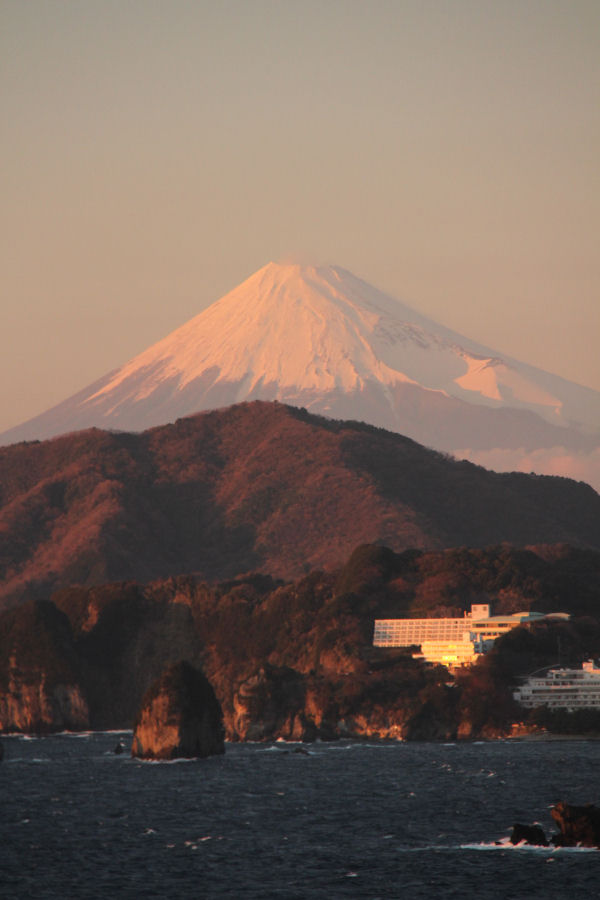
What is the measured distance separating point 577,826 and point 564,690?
9478 cm

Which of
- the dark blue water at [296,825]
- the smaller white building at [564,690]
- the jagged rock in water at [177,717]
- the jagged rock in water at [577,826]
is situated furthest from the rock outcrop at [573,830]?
the smaller white building at [564,690]

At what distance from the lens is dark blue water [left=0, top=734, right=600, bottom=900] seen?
80625 millimetres

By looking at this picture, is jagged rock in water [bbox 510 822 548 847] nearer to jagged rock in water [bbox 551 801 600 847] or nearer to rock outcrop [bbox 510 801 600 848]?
rock outcrop [bbox 510 801 600 848]

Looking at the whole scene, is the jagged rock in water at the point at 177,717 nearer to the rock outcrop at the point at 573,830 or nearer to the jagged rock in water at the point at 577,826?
the rock outcrop at the point at 573,830

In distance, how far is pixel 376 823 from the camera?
101000 mm

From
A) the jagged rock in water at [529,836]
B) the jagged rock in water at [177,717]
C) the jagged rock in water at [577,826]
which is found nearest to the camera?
the jagged rock in water at [577,826]

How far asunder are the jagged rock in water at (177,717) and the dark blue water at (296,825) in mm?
3708

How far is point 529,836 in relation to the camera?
8931cm

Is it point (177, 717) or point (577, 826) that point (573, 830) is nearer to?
point (577, 826)

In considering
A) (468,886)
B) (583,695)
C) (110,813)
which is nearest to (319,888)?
(468,886)

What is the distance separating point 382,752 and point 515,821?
60.2m

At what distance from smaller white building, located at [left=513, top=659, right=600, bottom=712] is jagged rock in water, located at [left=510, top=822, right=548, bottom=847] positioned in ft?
291

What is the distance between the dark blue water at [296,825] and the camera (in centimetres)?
8062

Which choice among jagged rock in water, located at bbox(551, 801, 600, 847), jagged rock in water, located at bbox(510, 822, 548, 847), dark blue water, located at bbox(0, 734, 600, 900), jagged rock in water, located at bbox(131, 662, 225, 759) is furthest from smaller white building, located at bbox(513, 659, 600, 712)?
jagged rock in water, located at bbox(551, 801, 600, 847)
